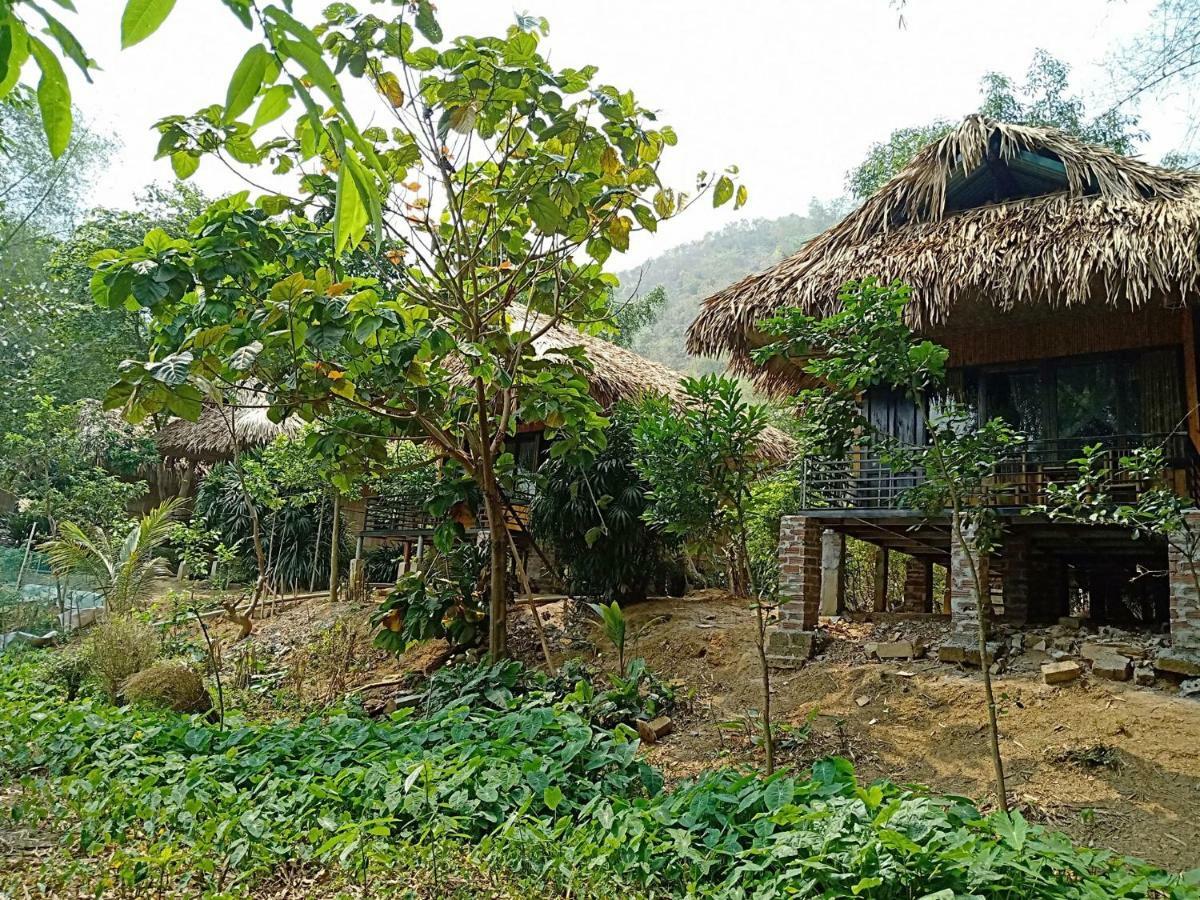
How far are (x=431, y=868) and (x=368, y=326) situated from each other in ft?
7.44

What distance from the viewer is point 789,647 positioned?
21.4ft

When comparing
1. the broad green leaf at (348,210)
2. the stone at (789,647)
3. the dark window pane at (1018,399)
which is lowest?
the stone at (789,647)

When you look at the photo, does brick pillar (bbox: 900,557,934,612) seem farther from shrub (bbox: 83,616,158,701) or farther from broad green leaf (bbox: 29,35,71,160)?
broad green leaf (bbox: 29,35,71,160)

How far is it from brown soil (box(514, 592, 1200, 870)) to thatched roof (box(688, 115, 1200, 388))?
109 inches

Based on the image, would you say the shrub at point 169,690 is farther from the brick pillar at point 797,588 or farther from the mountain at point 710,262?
the mountain at point 710,262

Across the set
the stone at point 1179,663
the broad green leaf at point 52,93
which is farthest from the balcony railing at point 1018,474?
the broad green leaf at point 52,93

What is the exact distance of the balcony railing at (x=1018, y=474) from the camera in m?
6.56

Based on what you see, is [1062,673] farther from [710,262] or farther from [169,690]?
[710,262]

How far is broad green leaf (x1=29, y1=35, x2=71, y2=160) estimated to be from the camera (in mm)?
821

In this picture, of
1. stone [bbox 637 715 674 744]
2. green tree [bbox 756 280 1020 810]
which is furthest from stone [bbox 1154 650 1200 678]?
stone [bbox 637 715 674 744]

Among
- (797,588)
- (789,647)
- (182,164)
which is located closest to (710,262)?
(797,588)

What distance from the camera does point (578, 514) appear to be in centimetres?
800

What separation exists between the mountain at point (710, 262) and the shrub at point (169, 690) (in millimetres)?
27782

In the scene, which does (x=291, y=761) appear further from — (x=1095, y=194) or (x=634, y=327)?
(x=634, y=327)
